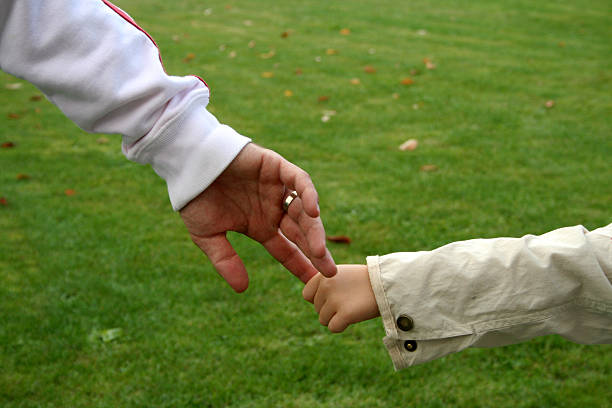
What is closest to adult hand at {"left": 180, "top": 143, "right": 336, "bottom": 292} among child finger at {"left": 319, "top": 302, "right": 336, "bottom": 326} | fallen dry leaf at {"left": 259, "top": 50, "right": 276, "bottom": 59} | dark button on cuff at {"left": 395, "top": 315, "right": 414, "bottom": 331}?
child finger at {"left": 319, "top": 302, "right": 336, "bottom": 326}

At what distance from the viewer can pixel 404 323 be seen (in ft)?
5.50

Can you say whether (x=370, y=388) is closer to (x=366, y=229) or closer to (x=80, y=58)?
(x=366, y=229)

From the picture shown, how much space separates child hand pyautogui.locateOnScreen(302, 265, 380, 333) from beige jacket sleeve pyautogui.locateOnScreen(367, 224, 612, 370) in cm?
5

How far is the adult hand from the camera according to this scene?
6.01 ft

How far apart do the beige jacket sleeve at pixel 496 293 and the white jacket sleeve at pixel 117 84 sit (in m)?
0.62

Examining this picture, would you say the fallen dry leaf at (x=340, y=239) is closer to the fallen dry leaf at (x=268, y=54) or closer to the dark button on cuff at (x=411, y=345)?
the dark button on cuff at (x=411, y=345)

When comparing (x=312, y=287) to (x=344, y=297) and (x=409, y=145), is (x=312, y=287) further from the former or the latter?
(x=409, y=145)

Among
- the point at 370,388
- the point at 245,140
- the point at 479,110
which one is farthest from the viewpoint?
the point at 479,110

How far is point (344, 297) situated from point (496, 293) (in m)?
0.43

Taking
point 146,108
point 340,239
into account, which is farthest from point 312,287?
point 340,239

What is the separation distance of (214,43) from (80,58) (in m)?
6.05

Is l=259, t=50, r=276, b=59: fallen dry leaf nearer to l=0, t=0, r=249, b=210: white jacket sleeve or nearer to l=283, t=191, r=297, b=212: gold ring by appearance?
l=0, t=0, r=249, b=210: white jacket sleeve

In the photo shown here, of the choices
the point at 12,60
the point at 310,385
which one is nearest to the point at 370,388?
the point at 310,385

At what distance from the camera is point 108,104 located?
173cm
